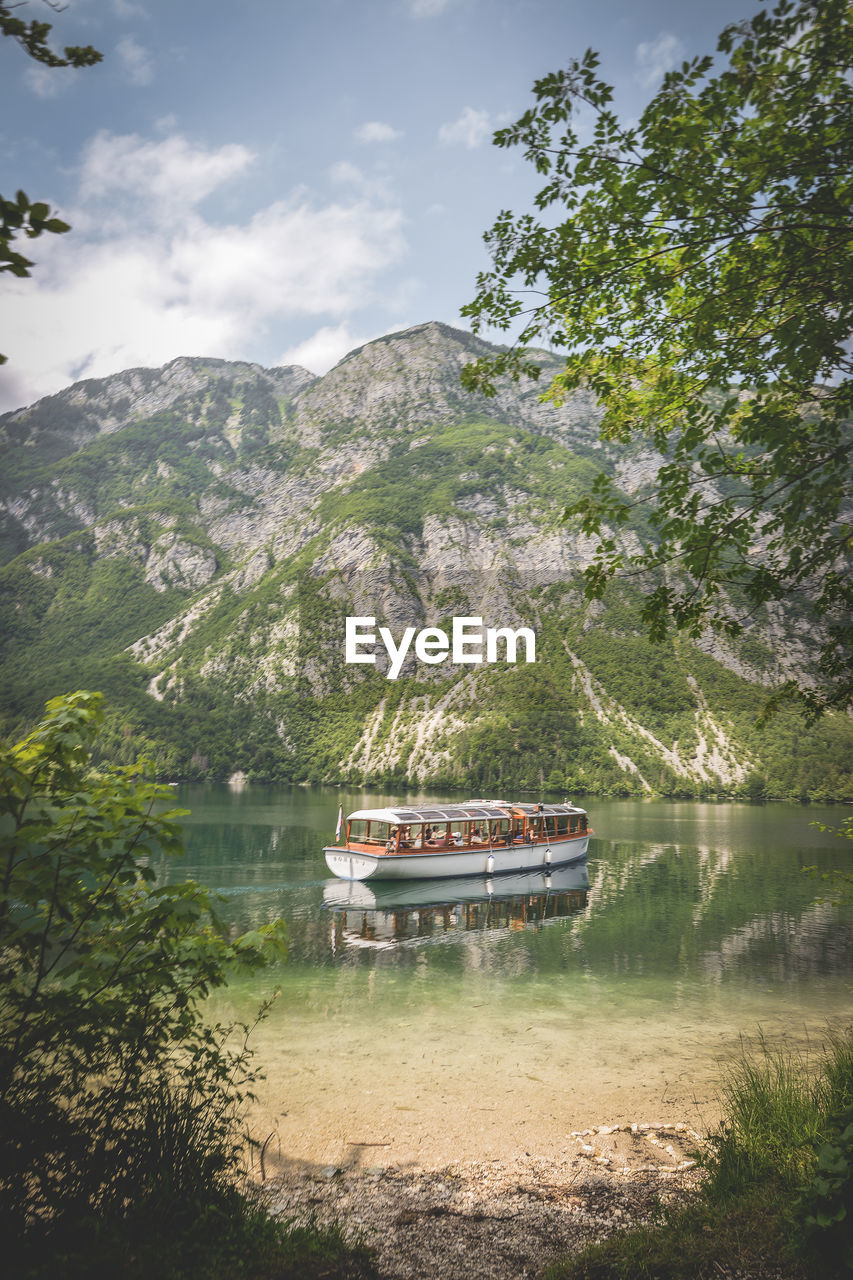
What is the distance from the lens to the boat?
38.6m

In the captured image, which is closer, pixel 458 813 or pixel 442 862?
pixel 442 862

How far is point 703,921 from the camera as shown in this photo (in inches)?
1221

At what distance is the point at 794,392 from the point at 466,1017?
17.1 meters

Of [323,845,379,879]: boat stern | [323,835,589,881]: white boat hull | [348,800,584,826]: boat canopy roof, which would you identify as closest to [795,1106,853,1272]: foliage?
[323,835,589,881]: white boat hull

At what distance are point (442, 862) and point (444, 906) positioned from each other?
186 inches

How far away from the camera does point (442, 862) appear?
40.0 meters

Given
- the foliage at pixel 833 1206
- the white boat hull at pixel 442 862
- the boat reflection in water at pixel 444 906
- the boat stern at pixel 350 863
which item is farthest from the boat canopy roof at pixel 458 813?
the foliage at pixel 833 1206

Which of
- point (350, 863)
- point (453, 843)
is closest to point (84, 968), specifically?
point (350, 863)

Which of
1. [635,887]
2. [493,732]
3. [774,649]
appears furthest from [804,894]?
[774,649]

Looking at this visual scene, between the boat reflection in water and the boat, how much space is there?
0.77 m

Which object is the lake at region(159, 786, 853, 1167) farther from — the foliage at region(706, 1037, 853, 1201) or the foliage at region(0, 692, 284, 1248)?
the foliage at region(706, 1037, 853, 1201)

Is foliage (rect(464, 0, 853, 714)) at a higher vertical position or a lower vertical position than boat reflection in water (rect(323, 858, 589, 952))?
higher

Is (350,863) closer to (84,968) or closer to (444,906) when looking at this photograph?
(444,906)

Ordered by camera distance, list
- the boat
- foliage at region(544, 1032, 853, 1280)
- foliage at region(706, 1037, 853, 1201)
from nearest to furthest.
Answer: foliage at region(544, 1032, 853, 1280), foliage at region(706, 1037, 853, 1201), the boat
